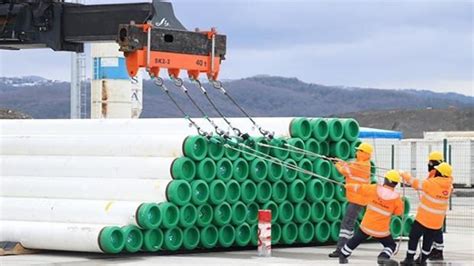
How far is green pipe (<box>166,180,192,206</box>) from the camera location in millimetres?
16750

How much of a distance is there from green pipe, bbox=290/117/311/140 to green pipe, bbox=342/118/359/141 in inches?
30.3

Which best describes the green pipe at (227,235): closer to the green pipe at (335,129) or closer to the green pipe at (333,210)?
the green pipe at (333,210)

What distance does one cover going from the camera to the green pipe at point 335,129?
62.1 feet

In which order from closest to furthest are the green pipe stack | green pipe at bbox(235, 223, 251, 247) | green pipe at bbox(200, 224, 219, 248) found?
the green pipe stack → green pipe at bbox(200, 224, 219, 248) → green pipe at bbox(235, 223, 251, 247)

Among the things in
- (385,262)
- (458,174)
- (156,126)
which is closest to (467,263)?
(385,262)

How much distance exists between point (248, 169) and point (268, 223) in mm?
1164

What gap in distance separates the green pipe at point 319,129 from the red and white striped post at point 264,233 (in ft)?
7.01

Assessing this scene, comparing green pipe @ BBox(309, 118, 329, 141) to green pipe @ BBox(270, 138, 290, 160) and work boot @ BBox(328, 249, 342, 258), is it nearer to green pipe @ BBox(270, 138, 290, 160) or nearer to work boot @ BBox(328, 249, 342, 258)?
green pipe @ BBox(270, 138, 290, 160)

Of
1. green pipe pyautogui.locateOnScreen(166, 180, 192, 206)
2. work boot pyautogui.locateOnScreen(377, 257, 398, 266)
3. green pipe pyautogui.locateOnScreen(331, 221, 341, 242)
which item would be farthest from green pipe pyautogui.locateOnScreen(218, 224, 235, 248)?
work boot pyautogui.locateOnScreen(377, 257, 398, 266)

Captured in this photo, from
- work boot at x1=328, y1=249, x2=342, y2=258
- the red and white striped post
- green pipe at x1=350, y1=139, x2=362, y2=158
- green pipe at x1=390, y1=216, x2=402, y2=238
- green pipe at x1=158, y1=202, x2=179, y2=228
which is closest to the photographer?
green pipe at x1=158, y1=202, x2=179, y2=228

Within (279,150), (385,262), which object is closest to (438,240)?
(385,262)

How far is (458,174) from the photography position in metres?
40.1

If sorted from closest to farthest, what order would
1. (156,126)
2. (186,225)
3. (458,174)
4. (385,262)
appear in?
(385,262) < (186,225) < (156,126) < (458,174)

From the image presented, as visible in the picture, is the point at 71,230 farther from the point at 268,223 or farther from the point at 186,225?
the point at 268,223
